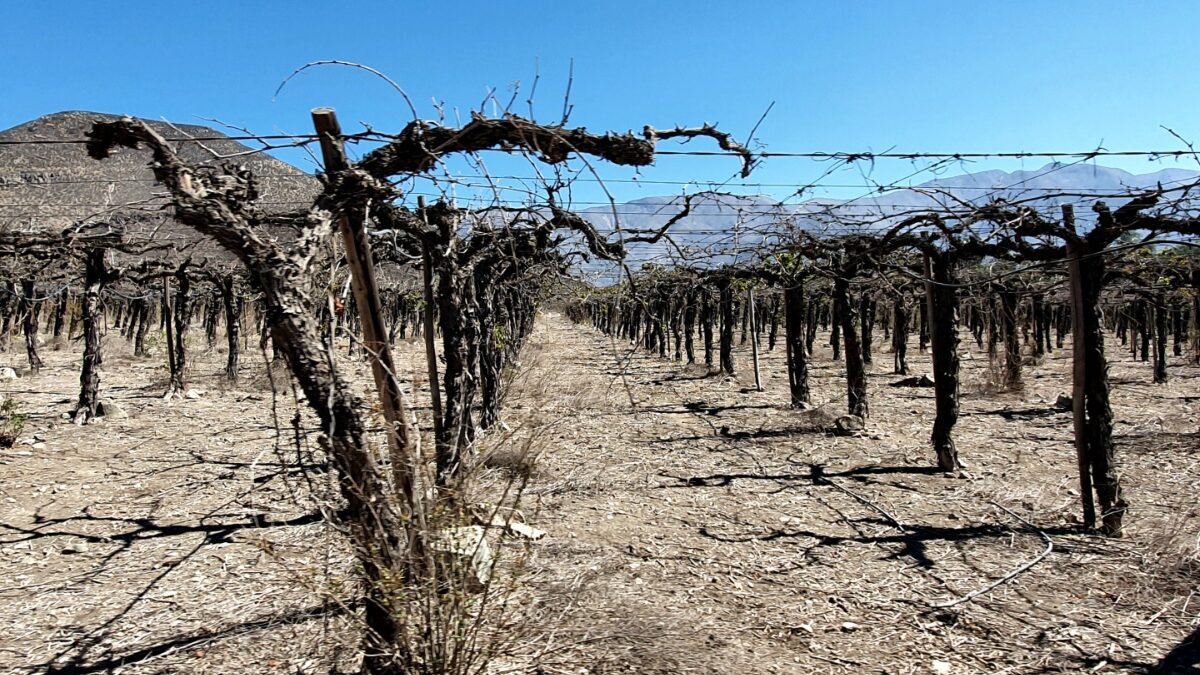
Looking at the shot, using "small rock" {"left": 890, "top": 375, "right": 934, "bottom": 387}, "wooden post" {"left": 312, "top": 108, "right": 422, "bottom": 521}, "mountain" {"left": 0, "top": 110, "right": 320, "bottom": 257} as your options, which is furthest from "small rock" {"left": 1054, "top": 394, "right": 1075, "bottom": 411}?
"wooden post" {"left": 312, "top": 108, "right": 422, "bottom": 521}

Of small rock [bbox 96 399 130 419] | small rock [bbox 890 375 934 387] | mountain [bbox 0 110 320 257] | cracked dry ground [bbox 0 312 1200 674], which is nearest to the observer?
mountain [bbox 0 110 320 257]

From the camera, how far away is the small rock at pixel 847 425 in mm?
9906

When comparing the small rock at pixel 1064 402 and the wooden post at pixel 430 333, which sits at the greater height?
the wooden post at pixel 430 333

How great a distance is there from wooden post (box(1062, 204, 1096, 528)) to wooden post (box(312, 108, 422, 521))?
5083 mm

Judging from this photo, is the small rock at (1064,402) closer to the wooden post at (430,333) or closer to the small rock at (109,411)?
the wooden post at (430,333)

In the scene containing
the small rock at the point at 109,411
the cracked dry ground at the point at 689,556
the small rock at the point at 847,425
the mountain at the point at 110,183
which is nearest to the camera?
the mountain at the point at 110,183

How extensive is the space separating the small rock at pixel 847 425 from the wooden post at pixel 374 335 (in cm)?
800

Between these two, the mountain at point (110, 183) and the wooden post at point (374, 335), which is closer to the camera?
the wooden post at point (374, 335)

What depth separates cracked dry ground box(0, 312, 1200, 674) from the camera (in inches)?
149

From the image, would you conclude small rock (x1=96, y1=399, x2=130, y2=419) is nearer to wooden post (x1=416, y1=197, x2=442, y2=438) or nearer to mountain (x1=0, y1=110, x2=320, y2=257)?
mountain (x1=0, y1=110, x2=320, y2=257)

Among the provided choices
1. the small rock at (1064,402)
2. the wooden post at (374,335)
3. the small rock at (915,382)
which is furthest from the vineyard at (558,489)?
the small rock at (915,382)

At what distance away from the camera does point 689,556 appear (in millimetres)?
5371

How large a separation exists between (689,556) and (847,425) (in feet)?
17.7

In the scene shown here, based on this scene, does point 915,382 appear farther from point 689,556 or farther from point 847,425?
point 689,556
